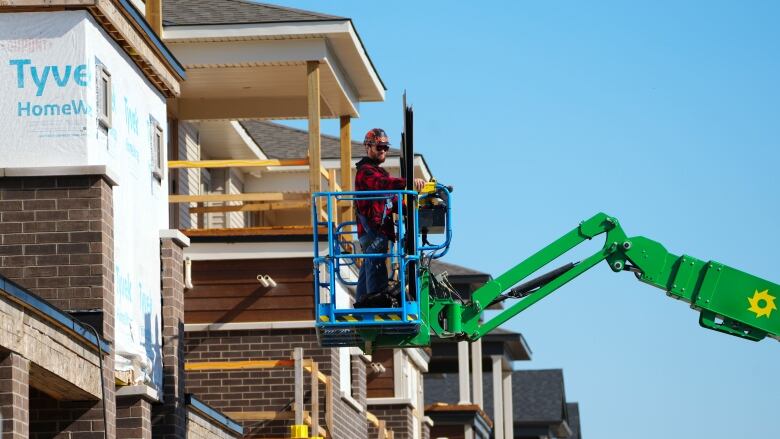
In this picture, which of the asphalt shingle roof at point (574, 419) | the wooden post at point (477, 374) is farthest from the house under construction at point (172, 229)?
the asphalt shingle roof at point (574, 419)

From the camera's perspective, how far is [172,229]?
22.3 metres

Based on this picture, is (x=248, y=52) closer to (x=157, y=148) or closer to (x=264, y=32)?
(x=264, y=32)

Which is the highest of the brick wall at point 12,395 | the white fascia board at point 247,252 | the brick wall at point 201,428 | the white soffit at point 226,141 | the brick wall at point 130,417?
the white soffit at point 226,141

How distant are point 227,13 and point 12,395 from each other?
1498 cm

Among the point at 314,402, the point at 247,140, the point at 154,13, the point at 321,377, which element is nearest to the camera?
the point at 314,402

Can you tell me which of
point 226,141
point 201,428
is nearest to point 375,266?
point 201,428

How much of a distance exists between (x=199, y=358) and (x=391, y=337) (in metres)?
10.4

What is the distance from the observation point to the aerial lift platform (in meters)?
18.1

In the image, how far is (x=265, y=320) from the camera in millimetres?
28906

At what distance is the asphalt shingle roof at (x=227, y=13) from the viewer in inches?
1130

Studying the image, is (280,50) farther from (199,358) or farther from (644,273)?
(644,273)

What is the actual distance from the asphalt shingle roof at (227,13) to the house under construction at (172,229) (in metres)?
0.05

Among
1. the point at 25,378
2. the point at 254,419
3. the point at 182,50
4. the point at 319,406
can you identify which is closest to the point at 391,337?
the point at 25,378

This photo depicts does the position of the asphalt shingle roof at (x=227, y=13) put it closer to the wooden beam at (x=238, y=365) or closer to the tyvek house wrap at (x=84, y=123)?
the wooden beam at (x=238, y=365)
